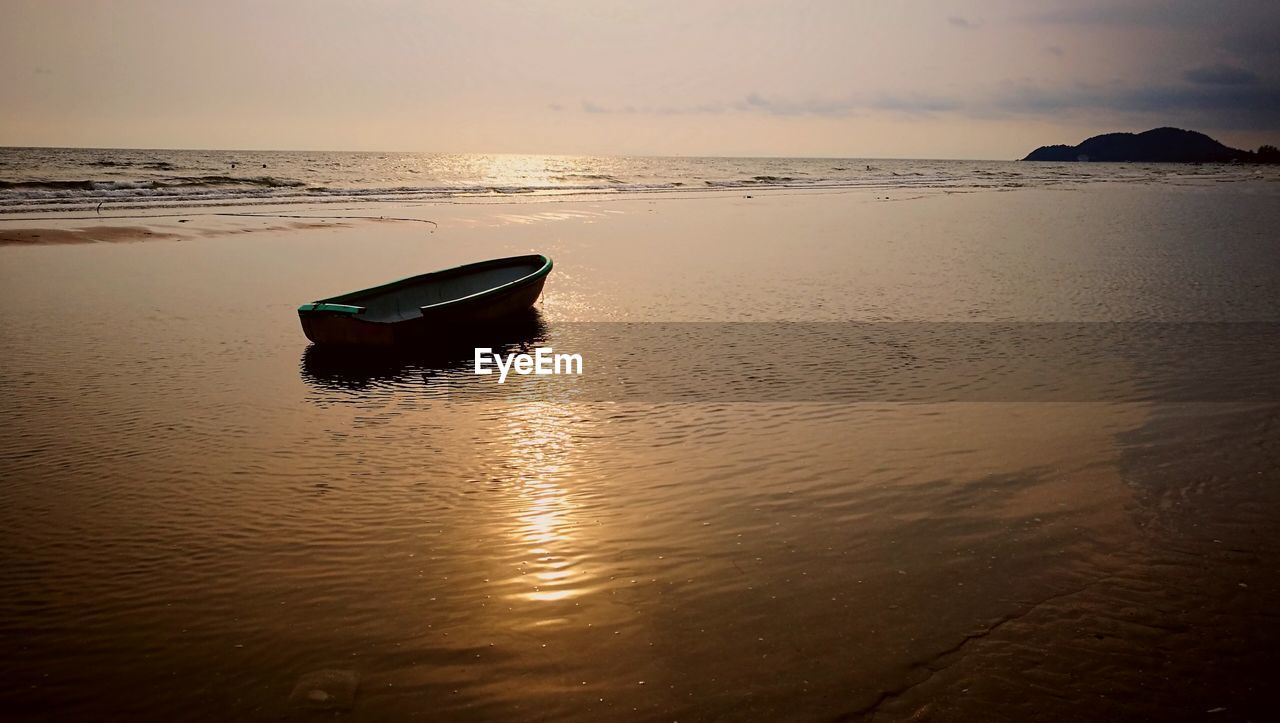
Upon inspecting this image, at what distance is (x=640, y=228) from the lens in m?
31.2

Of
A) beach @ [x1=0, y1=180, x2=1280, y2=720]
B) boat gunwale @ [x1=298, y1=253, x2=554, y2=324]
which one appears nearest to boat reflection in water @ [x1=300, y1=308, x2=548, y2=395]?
beach @ [x1=0, y1=180, x2=1280, y2=720]

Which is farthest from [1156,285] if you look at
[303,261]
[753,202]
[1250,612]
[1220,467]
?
[753,202]

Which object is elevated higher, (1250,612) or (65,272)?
(65,272)

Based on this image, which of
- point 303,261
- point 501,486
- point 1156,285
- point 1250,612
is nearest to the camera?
point 1250,612

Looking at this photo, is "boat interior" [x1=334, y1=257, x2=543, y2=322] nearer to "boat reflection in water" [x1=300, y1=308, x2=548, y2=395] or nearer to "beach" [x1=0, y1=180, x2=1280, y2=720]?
"beach" [x1=0, y1=180, x2=1280, y2=720]

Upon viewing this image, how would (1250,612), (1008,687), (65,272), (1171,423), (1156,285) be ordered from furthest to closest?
1. (65,272)
2. (1156,285)
3. (1171,423)
4. (1250,612)
5. (1008,687)

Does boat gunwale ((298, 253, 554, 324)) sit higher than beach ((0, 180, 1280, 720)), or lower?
higher

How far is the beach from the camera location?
14.5 ft

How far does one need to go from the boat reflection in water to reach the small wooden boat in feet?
0.54

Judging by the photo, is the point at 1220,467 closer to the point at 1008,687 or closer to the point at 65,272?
the point at 1008,687

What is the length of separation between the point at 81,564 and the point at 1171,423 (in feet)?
33.3

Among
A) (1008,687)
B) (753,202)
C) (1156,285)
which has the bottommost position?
(1008,687)

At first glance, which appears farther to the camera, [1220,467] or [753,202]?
[753,202]

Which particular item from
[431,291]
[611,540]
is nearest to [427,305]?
[431,291]
